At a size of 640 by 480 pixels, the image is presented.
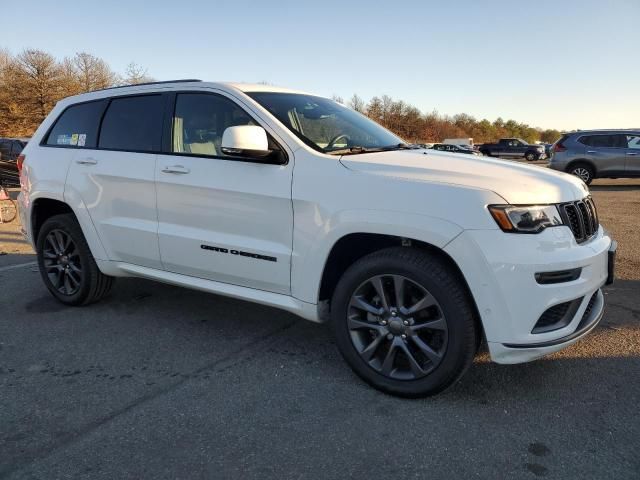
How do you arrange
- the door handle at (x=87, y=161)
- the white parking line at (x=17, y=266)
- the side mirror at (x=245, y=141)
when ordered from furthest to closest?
1. the white parking line at (x=17, y=266)
2. the door handle at (x=87, y=161)
3. the side mirror at (x=245, y=141)

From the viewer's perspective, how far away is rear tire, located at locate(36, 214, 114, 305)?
4367 mm

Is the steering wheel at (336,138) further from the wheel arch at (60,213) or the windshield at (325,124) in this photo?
the wheel arch at (60,213)

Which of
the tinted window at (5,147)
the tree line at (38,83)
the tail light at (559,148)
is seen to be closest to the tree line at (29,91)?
the tree line at (38,83)

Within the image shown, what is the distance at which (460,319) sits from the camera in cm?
265

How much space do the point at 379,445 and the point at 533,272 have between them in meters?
1.12

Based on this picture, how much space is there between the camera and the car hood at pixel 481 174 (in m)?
2.64

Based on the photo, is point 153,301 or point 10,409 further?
point 153,301

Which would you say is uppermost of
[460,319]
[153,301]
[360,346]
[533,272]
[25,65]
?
[25,65]

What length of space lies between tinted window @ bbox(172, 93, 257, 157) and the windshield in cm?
19

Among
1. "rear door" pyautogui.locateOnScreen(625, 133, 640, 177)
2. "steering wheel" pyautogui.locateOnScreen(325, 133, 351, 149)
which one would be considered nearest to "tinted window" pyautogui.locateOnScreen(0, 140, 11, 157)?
"steering wheel" pyautogui.locateOnScreen(325, 133, 351, 149)

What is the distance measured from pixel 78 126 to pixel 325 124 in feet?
7.42

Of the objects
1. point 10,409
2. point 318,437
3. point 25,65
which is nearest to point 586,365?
point 318,437

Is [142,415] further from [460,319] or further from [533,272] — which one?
[533,272]

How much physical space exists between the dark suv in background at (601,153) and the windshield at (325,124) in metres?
13.4
